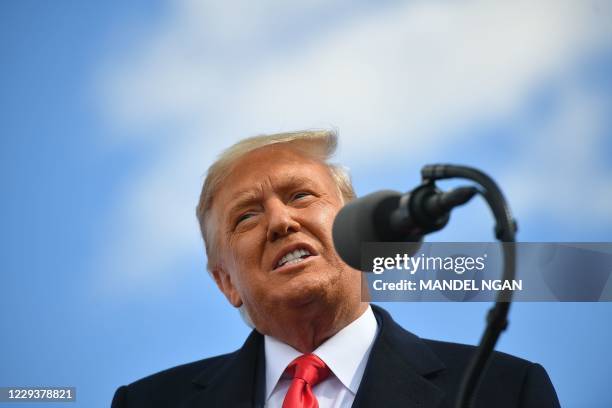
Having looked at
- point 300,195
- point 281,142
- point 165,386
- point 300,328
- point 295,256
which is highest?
point 281,142

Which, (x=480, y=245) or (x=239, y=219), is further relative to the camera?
(x=239, y=219)

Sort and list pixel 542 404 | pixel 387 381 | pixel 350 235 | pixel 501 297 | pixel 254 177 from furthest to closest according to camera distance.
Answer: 1. pixel 254 177
2. pixel 387 381
3. pixel 542 404
4. pixel 350 235
5. pixel 501 297

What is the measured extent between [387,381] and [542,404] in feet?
1.12

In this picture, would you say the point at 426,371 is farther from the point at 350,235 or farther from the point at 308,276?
the point at 350,235

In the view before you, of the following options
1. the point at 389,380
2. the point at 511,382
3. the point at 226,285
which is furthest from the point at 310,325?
the point at 511,382

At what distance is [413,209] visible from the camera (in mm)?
875

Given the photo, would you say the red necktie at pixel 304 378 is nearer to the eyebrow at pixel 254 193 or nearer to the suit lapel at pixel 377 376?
the suit lapel at pixel 377 376

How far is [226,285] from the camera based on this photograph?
2154 millimetres

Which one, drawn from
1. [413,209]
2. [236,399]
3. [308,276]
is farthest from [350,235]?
[236,399]

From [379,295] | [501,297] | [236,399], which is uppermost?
[501,297]

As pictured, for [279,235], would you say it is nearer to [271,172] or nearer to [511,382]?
[271,172]

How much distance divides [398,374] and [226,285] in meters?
0.61

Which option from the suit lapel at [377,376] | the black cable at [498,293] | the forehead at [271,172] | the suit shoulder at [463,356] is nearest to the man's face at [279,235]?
the forehead at [271,172]

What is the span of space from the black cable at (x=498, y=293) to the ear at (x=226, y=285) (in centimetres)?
128
